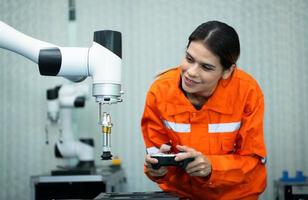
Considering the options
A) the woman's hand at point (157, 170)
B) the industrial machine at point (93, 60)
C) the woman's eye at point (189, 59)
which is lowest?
the woman's hand at point (157, 170)

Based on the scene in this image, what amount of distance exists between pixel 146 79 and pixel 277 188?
109 cm

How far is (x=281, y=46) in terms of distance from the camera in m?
2.83

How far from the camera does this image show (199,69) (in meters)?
1.35

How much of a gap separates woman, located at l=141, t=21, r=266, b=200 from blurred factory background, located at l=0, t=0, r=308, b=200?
1374 mm

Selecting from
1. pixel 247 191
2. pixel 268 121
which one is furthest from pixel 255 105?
pixel 268 121

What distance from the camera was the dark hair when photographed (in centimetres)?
133

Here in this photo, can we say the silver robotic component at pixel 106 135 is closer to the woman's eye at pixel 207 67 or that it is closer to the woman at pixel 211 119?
the woman at pixel 211 119

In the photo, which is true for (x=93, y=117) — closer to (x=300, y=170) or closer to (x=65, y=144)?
(x=65, y=144)

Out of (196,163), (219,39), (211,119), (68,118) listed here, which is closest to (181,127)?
(211,119)

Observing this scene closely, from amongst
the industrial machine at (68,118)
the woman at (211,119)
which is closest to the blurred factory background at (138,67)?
the industrial machine at (68,118)

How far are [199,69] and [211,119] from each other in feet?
0.61

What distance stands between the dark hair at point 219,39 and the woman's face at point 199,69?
16 mm

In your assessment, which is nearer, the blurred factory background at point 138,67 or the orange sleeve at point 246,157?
the orange sleeve at point 246,157

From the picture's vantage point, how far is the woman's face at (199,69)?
4.39ft
